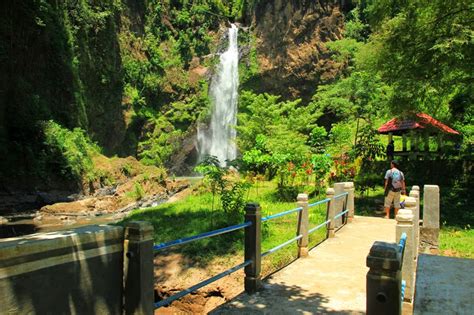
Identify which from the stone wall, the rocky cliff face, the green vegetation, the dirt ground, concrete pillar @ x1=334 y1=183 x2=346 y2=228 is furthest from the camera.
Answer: the rocky cliff face

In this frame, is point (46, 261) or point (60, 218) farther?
point (60, 218)

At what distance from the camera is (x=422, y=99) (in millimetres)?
14125

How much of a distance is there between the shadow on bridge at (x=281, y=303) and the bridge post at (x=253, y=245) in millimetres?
162

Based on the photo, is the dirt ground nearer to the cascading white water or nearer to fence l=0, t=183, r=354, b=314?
fence l=0, t=183, r=354, b=314

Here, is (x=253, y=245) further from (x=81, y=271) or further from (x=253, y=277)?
(x=81, y=271)

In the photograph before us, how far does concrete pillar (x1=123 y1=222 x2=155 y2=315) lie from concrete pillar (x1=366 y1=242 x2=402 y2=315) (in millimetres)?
1881

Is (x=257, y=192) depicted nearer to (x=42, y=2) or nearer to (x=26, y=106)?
(x=26, y=106)

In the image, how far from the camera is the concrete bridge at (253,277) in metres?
2.92

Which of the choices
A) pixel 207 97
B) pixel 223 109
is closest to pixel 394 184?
pixel 223 109

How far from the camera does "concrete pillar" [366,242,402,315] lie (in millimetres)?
2925

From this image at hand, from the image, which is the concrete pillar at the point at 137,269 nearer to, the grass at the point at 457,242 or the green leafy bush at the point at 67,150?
the grass at the point at 457,242

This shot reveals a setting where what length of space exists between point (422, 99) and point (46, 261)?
13855 millimetres

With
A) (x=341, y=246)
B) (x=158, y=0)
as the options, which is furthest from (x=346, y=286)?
(x=158, y=0)

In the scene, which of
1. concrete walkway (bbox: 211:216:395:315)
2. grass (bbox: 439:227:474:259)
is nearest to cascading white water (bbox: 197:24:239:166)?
grass (bbox: 439:227:474:259)
